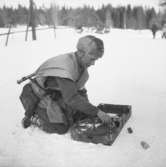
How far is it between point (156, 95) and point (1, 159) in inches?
95.4

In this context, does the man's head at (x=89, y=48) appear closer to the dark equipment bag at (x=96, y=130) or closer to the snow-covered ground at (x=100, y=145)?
the dark equipment bag at (x=96, y=130)

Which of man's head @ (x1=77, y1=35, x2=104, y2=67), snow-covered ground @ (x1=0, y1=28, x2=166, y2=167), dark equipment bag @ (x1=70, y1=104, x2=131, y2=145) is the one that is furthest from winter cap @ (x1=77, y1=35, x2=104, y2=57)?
snow-covered ground @ (x1=0, y1=28, x2=166, y2=167)

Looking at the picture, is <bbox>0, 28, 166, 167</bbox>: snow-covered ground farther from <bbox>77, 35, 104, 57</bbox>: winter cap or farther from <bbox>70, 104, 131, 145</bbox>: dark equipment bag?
<bbox>77, 35, 104, 57</bbox>: winter cap

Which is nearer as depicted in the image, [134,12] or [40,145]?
[40,145]

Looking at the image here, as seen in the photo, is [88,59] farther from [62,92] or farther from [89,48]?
[62,92]

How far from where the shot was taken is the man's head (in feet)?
7.68

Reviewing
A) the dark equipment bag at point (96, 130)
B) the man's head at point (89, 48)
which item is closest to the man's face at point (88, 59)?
the man's head at point (89, 48)

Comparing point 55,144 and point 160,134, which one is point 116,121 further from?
point 55,144

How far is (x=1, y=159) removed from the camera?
2.18m

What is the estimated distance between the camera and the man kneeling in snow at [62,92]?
234 centimetres

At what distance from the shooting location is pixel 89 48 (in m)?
2.34

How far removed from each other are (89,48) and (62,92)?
437 mm

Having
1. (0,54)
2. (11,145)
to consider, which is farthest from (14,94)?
(0,54)

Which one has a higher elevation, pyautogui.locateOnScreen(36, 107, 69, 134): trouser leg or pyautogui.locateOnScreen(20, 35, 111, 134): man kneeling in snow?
pyautogui.locateOnScreen(20, 35, 111, 134): man kneeling in snow
